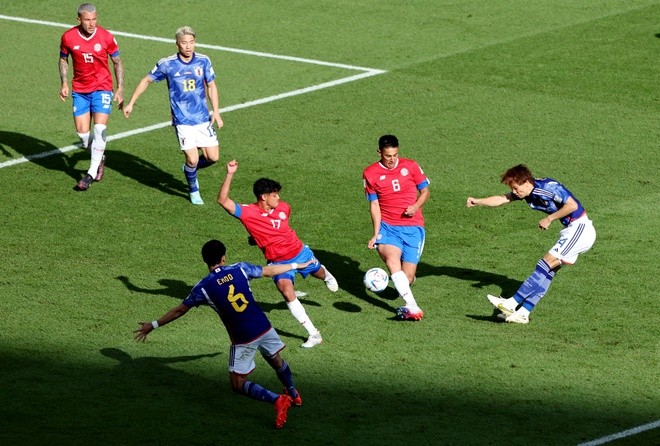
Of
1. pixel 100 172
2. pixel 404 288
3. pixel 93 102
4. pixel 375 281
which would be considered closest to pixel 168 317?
pixel 375 281

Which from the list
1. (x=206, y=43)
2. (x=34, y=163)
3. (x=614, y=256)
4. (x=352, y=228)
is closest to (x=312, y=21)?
(x=206, y=43)

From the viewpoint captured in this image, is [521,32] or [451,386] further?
[521,32]

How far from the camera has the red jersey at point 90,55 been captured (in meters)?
20.8

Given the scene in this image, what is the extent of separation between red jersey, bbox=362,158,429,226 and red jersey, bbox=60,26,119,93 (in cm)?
649

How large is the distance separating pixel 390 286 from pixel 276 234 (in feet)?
8.71

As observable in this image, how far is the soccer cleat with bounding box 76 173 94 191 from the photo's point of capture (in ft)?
68.4

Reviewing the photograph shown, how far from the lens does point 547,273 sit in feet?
51.9

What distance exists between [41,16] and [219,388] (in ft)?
66.9

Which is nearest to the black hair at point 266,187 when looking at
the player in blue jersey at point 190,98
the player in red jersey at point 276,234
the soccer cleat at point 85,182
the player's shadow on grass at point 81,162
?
→ the player in red jersey at point 276,234

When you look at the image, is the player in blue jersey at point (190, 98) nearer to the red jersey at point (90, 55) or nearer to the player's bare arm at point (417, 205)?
the red jersey at point (90, 55)

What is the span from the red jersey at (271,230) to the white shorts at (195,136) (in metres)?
4.95

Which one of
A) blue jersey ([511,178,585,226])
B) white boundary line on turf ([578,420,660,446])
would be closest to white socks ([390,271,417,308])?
blue jersey ([511,178,585,226])

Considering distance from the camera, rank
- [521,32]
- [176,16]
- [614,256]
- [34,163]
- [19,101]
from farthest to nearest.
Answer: [176,16], [521,32], [19,101], [34,163], [614,256]

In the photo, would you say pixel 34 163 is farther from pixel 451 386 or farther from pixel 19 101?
pixel 451 386
